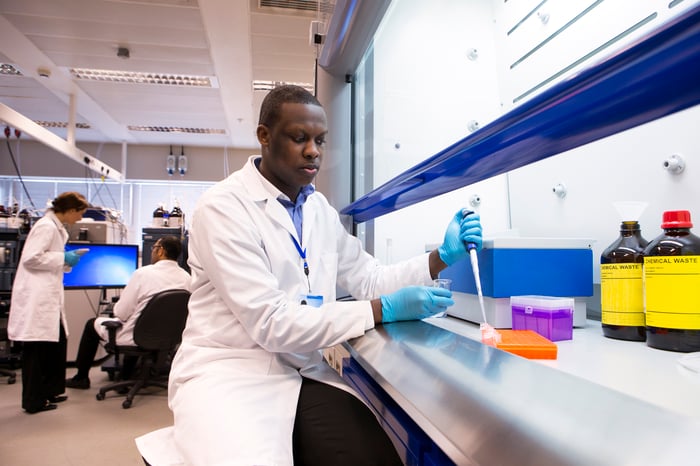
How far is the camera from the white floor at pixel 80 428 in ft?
7.02

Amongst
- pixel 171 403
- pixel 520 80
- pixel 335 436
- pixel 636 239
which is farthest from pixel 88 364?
pixel 636 239

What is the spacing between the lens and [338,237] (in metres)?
1.33

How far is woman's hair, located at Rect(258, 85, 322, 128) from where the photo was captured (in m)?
1.09

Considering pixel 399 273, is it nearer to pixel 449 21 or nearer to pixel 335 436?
pixel 335 436

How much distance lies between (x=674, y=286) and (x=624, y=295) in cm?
12

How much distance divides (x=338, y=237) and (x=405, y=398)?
31.0 inches

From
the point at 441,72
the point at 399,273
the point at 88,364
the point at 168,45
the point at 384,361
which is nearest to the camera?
the point at 384,361

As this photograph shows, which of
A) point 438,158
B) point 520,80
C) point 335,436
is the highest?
point 520,80

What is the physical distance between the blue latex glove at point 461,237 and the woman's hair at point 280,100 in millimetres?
446

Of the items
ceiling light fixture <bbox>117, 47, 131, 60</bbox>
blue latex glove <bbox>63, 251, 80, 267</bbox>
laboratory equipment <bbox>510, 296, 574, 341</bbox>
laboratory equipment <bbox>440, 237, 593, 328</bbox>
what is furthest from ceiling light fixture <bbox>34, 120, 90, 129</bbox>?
laboratory equipment <bbox>510, 296, 574, 341</bbox>

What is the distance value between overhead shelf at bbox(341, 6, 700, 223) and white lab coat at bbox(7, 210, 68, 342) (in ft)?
9.39

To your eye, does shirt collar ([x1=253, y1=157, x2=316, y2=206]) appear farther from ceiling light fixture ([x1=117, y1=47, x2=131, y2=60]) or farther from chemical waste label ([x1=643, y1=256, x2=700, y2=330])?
ceiling light fixture ([x1=117, y1=47, x2=131, y2=60])

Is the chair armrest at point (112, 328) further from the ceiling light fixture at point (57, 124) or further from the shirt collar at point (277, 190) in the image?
the ceiling light fixture at point (57, 124)

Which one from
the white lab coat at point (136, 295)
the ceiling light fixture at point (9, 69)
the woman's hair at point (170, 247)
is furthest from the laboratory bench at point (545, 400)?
the ceiling light fixture at point (9, 69)
